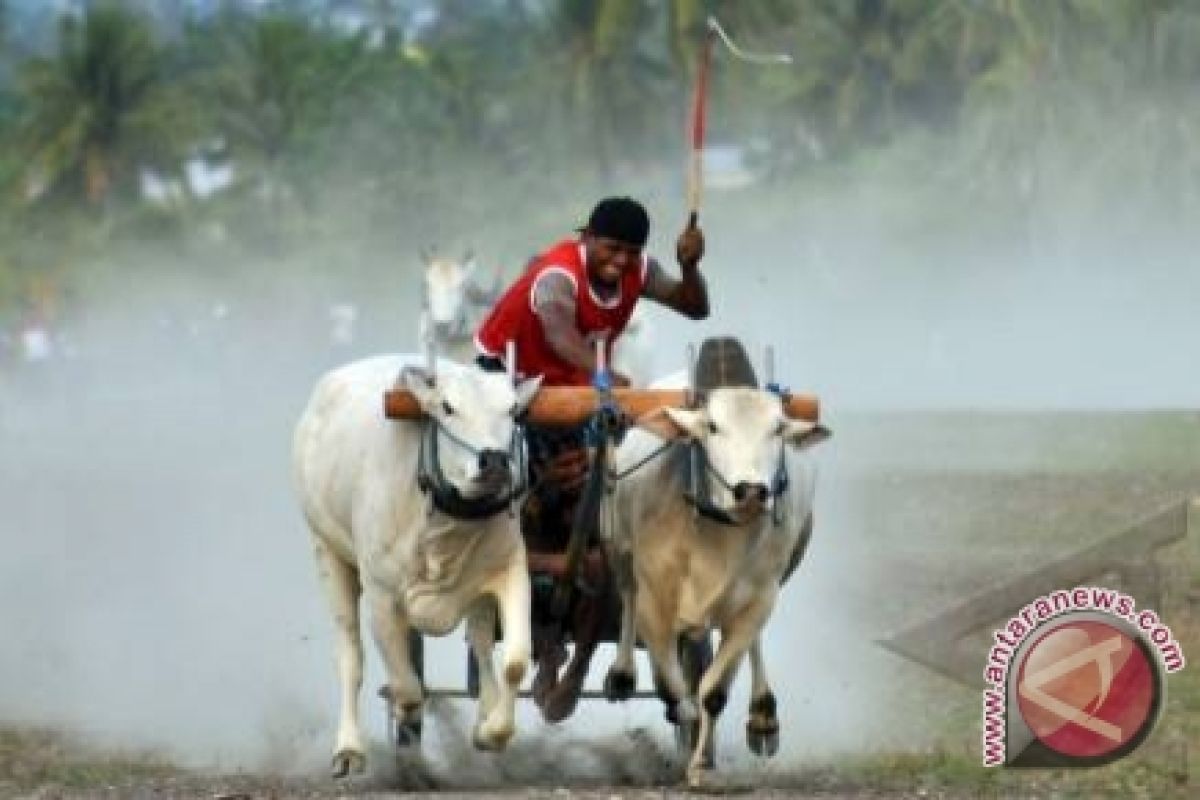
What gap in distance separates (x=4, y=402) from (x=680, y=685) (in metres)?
39.9

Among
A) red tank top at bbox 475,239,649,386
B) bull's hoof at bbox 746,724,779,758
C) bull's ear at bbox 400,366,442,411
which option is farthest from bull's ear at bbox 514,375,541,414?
bull's hoof at bbox 746,724,779,758

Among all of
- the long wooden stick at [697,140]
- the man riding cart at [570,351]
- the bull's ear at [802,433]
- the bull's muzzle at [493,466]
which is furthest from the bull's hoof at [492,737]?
the long wooden stick at [697,140]

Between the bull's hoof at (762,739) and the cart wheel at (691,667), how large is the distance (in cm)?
22

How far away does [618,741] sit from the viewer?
49.3 feet

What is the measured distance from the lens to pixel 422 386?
43.0ft

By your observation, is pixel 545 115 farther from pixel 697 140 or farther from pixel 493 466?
pixel 493 466

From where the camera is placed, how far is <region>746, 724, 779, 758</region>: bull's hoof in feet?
45.4

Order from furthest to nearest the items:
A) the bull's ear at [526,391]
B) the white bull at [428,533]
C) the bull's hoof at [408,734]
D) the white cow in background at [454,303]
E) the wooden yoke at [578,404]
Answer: the white cow in background at [454,303] < the bull's hoof at [408,734] < the wooden yoke at [578,404] < the bull's ear at [526,391] < the white bull at [428,533]

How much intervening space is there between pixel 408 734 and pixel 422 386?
1637mm

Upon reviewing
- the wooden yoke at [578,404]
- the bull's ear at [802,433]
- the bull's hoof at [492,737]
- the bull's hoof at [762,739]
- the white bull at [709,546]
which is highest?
the wooden yoke at [578,404]

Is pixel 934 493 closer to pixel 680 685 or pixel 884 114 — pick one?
pixel 680 685

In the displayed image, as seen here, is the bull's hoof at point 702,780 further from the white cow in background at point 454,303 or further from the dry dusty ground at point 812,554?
the white cow in background at point 454,303

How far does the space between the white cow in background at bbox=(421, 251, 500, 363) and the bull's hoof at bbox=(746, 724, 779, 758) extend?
15.8 metres

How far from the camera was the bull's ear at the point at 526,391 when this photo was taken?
43.0 ft
